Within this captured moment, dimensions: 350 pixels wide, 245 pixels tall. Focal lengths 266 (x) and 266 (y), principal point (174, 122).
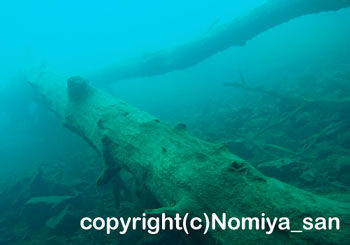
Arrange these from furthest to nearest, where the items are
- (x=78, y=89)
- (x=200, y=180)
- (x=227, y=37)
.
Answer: (x=227, y=37) → (x=78, y=89) → (x=200, y=180)

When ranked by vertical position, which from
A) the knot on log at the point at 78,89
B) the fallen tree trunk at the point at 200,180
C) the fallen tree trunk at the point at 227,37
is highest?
the fallen tree trunk at the point at 227,37

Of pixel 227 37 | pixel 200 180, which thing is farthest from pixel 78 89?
pixel 227 37

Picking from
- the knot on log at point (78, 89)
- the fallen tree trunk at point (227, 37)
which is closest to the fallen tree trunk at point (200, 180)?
the knot on log at point (78, 89)

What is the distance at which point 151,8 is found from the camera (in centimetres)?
8025

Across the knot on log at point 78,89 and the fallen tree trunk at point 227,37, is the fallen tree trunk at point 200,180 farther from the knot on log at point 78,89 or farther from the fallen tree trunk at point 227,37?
the fallen tree trunk at point 227,37

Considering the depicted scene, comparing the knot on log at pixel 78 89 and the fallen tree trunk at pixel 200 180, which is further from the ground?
the knot on log at pixel 78 89

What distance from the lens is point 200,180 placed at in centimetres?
254

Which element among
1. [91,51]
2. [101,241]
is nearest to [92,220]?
[101,241]

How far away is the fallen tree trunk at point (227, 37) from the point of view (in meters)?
10.9

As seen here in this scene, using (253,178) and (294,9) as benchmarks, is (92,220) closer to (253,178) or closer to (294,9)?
(253,178)

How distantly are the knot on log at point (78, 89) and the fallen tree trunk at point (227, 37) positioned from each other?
8727 millimetres

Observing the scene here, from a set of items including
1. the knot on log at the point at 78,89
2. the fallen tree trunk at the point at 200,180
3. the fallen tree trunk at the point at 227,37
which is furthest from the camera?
the fallen tree trunk at the point at 227,37

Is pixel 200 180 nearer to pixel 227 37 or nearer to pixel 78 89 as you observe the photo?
pixel 78 89

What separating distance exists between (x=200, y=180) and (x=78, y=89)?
13.9 ft
